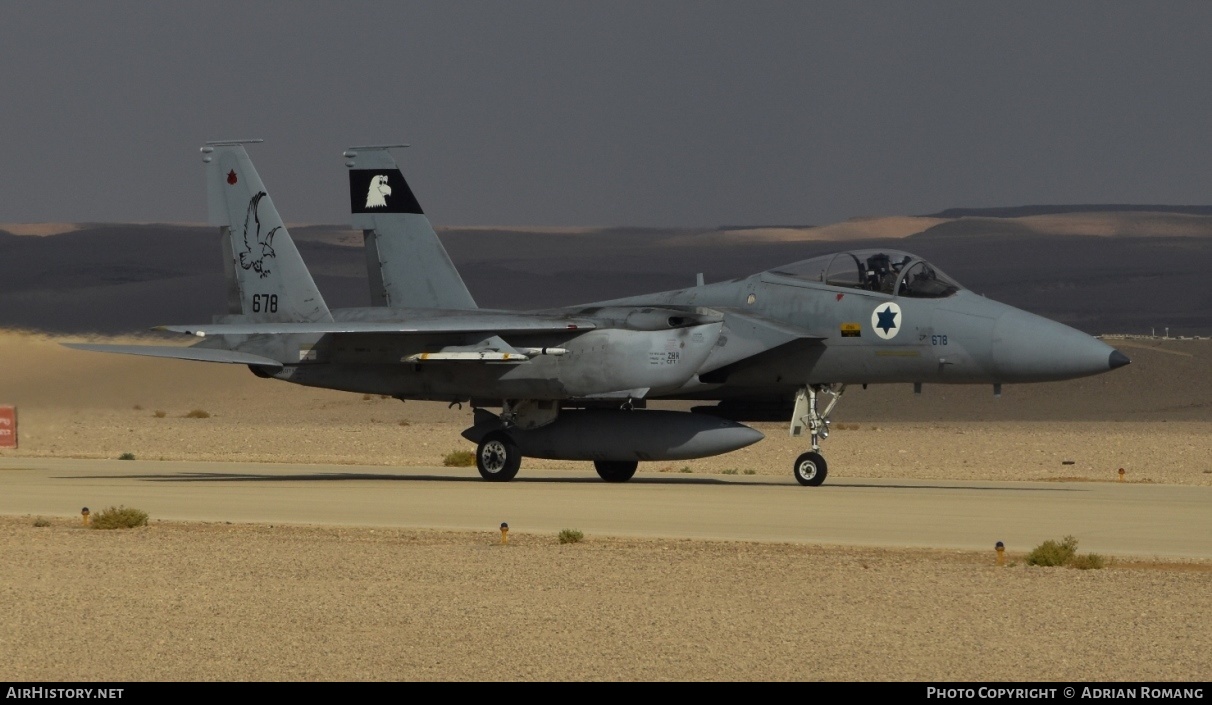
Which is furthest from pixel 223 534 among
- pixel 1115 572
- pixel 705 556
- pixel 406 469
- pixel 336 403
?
pixel 336 403

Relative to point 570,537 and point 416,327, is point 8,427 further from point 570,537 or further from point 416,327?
point 570,537

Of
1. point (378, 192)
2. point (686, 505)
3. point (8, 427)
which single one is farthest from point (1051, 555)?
point (8, 427)

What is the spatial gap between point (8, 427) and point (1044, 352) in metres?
21.3

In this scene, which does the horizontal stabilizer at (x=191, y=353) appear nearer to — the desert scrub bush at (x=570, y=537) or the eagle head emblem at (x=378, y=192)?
the eagle head emblem at (x=378, y=192)

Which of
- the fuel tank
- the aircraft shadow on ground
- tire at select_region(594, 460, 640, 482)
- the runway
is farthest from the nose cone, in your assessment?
tire at select_region(594, 460, 640, 482)

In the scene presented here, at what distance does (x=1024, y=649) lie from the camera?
8781 millimetres

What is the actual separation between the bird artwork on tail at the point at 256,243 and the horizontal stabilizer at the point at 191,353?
2079mm

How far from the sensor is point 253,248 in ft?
82.2

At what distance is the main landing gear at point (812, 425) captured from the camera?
2106cm

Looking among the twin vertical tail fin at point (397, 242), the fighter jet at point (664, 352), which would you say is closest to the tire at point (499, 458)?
the fighter jet at point (664, 352)

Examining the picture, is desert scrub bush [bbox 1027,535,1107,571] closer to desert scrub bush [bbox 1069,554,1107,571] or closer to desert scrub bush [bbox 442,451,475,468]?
desert scrub bush [bbox 1069,554,1107,571]

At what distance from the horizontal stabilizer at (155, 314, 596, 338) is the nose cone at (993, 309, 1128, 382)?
552 centimetres

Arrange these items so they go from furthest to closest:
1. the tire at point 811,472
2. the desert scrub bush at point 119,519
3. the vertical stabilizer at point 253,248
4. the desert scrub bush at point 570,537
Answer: the vertical stabilizer at point 253,248, the tire at point 811,472, the desert scrub bush at point 119,519, the desert scrub bush at point 570,537

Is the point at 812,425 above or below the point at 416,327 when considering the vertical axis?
below
